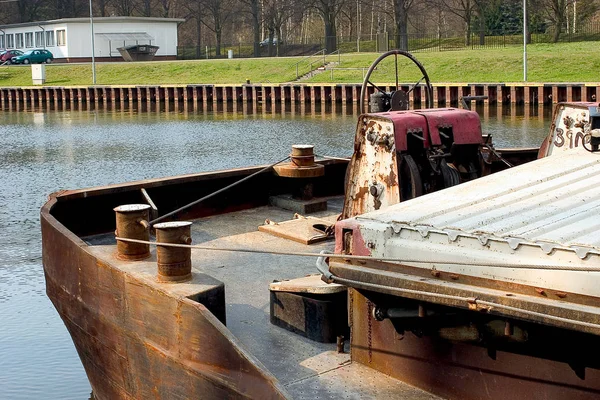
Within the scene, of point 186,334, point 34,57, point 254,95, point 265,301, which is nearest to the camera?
point 186,334

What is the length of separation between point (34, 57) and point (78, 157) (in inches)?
1746

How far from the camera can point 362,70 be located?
48.8 metres

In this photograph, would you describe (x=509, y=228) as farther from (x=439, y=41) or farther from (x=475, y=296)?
(x=439, y=41)

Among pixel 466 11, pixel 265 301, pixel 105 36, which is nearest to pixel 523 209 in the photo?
pixel 265 301

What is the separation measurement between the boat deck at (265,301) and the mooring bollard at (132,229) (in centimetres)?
9

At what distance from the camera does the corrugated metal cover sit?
4.79 metres

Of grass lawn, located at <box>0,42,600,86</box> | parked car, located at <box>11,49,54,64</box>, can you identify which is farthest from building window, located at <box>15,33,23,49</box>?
grass lawn, located at <box>0,42,600,86</box>

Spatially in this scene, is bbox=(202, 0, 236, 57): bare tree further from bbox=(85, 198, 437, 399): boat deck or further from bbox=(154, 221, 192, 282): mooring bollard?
bbox=(154, 221, 192, 282): mooring bollard

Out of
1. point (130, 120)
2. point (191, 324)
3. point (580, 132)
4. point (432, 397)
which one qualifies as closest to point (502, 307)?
point (432, 397)

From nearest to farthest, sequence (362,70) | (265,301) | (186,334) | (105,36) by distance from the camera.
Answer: (186,334), (265,301), (362,70), (105,36)

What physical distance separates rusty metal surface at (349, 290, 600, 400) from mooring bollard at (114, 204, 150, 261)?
1751mm

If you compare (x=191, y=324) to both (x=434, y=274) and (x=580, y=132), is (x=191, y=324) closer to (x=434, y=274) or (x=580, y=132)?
(x=434, y=274)

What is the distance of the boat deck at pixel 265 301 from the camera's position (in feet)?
18.6

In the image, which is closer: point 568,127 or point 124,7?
point 568,127
